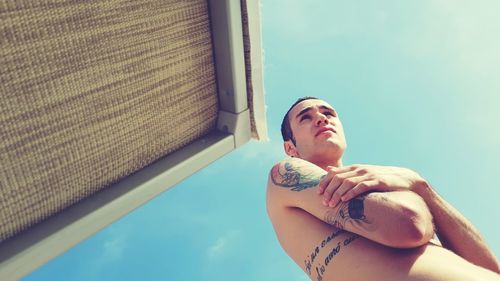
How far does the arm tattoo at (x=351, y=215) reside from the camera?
1490mm

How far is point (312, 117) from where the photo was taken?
238 centimetres

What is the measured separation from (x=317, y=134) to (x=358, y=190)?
2.53ft

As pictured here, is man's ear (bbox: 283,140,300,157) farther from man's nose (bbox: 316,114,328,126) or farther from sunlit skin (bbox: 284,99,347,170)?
man's nose (bbox: 316,114,328,126)

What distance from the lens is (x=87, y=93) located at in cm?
117

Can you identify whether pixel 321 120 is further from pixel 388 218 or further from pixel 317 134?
pixel 388 218

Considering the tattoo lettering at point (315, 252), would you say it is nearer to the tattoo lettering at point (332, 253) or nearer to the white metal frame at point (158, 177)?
the tattoo lettering at point (332, 253)

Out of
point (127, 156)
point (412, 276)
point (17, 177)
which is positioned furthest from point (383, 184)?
point (17, 177)

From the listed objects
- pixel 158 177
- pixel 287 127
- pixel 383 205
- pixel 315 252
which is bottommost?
pixel 315 252

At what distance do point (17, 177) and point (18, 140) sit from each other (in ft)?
0.32

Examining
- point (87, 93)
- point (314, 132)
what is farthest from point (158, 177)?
point (314, 132)

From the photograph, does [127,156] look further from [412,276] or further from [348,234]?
[412,276]

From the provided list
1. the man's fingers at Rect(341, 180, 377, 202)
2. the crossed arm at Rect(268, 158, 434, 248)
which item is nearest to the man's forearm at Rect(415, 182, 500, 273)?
the crossed arm at Rect(268, 158, 434, 248)

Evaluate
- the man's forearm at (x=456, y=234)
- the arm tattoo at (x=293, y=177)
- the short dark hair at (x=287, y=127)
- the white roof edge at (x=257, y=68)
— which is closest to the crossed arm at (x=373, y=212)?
the arm tattoo at (x=293, y=177)

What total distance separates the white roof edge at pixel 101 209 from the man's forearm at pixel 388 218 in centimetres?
59
